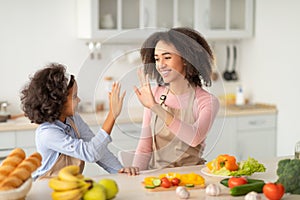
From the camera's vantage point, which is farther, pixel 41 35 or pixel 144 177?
pixel 41 35

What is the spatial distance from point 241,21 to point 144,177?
270 centimetres

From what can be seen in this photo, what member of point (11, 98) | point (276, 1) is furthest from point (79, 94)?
point (276, 1)

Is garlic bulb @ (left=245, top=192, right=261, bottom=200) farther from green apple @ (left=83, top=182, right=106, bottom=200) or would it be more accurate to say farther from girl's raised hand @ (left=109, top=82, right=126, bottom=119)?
girl's raised hand @ (left=109, top=82, right=126, bottom=119)

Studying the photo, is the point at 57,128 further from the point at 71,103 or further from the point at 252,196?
the point at 252,196

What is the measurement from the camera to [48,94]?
7.57 feet

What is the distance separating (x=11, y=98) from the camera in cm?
412

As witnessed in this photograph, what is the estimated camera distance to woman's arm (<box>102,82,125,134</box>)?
2.18 meters

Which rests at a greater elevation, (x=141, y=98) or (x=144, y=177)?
(x=141, y=98)

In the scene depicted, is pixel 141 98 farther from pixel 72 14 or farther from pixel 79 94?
pixel 72 14

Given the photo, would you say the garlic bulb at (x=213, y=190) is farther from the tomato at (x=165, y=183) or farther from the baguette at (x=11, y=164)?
the baguette at (x=11, y=164)

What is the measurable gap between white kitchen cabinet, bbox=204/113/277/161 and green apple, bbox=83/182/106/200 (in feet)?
8.33

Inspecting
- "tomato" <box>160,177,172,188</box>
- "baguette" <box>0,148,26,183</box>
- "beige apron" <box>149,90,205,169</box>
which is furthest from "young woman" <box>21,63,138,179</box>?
"baguette" <box>0,148,26,183</box>

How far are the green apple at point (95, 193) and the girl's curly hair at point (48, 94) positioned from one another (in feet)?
1.82

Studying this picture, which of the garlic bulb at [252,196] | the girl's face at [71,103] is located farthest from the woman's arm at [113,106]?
the garlic bulb at [252,196]
